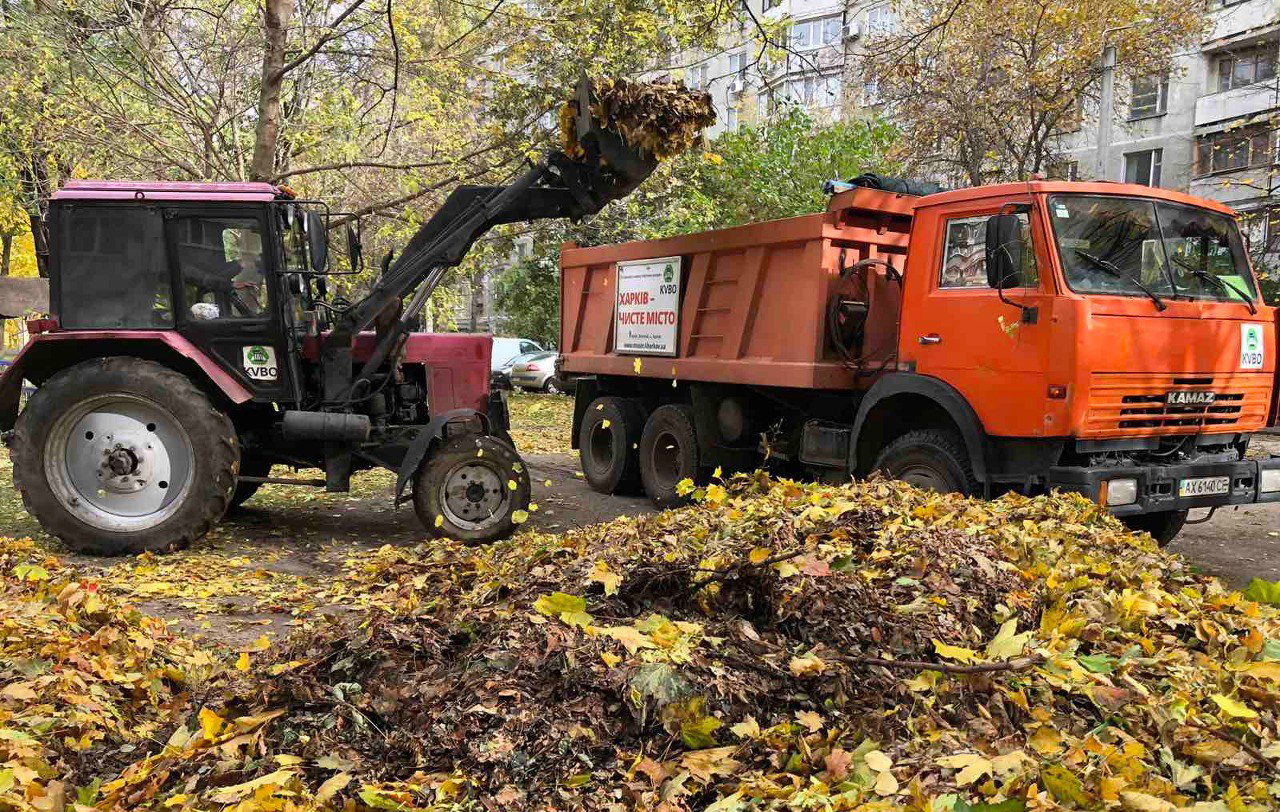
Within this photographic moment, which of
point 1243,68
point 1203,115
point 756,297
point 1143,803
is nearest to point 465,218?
point 756,297

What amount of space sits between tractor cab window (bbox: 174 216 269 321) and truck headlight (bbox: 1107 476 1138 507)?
19.5ft

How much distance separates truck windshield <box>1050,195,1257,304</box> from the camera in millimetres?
6293

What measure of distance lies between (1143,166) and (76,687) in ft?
104

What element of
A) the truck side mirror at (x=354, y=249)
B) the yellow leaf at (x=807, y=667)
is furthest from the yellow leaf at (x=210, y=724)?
the truck side mirror at (x=354, y=249)

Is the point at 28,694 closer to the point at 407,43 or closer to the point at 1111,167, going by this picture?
the point at 407,43

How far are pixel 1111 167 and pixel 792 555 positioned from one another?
1160 inches

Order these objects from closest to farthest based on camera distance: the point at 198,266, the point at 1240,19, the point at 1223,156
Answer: the point at 198,266 → the point at 1240,19 → the point at 1223,156

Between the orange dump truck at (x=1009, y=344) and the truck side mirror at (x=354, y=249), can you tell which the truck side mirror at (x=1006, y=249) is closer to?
the orange dump truck at (x=1009, y=344)

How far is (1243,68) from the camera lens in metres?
26.6

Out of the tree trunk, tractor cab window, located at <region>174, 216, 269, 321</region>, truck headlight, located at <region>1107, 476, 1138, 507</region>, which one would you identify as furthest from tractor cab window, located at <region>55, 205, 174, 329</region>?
truck headlight, located at <region>1107, 476, 1138, 507</region>

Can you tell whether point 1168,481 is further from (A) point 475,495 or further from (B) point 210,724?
(B) point 210,724

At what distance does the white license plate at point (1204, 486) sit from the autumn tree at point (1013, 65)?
11.4 m

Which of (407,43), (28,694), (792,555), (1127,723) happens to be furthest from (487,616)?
(407,43)

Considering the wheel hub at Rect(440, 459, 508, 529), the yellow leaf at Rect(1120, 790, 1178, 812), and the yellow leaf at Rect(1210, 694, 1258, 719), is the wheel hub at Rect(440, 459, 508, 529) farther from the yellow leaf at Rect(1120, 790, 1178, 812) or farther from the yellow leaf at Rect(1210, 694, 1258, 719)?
the yellow leaf at Rect(1120, 790, 1178, 812)
